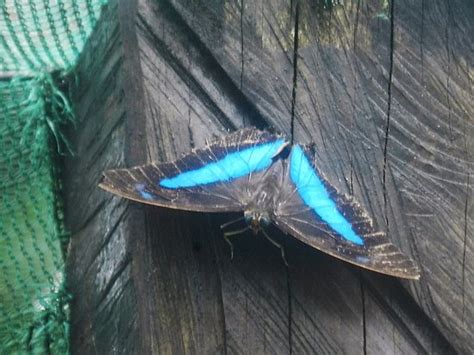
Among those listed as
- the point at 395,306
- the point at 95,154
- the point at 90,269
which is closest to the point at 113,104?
the point at 95,154

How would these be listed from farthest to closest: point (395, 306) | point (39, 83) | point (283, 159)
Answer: point (39, 83)
point (283, 159)
point (395, 306)

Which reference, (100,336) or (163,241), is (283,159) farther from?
(100,336)

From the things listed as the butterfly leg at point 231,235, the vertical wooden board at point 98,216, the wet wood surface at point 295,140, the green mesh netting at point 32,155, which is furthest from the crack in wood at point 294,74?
the green mesh netting at point 32,155

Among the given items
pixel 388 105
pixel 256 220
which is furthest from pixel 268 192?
pixel 388 105

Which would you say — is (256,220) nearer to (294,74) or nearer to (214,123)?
(214,123)

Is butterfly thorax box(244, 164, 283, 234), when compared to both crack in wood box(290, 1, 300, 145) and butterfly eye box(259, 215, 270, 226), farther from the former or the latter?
crack in wood box(290, 1, 300, 145)

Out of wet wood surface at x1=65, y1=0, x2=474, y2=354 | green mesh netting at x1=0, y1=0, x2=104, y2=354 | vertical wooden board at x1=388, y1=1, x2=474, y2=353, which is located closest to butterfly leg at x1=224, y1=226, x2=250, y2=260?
wet wood surface at x1=65, y1=0, x2=474, y2=354

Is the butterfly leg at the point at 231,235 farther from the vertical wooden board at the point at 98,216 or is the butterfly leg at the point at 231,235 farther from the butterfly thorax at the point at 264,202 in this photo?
the vertical wooden board at the point at 98,216
